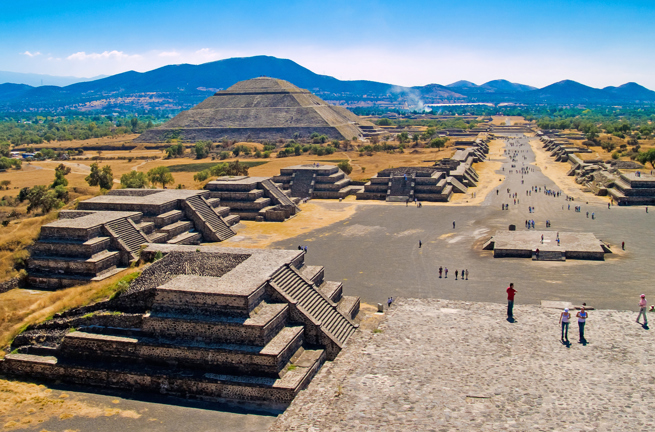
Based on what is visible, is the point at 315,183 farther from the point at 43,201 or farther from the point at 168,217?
the point at 43,201

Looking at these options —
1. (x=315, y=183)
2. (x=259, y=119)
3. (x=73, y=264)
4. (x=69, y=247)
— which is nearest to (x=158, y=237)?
(x=69, y=247)

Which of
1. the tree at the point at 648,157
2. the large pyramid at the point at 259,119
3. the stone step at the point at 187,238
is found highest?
the large pyramid at the point at 259,119

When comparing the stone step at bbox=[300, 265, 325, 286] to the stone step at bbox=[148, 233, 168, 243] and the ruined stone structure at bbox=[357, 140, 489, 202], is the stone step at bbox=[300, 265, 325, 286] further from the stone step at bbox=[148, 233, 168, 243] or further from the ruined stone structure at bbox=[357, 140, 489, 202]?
the ruined stone structure at bbox=[357, 140, 489, 202]

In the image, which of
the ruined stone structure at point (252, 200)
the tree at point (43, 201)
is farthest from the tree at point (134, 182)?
the ruined stone structure at point (252, 200)

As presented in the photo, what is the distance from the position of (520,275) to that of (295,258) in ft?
47.2

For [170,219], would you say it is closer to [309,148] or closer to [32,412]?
[32,412]

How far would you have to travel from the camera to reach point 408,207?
52.6 meters

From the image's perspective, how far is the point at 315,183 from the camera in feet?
196

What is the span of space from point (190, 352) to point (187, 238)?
1868cm

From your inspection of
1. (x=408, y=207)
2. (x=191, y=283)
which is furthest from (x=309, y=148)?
(x=191, y=283)

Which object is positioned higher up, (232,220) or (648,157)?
(648,157)

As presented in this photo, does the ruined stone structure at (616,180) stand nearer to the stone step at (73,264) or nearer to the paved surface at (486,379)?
the paved surface at (486,379)

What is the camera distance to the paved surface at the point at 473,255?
2738cm

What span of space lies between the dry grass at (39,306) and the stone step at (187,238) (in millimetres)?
10431
